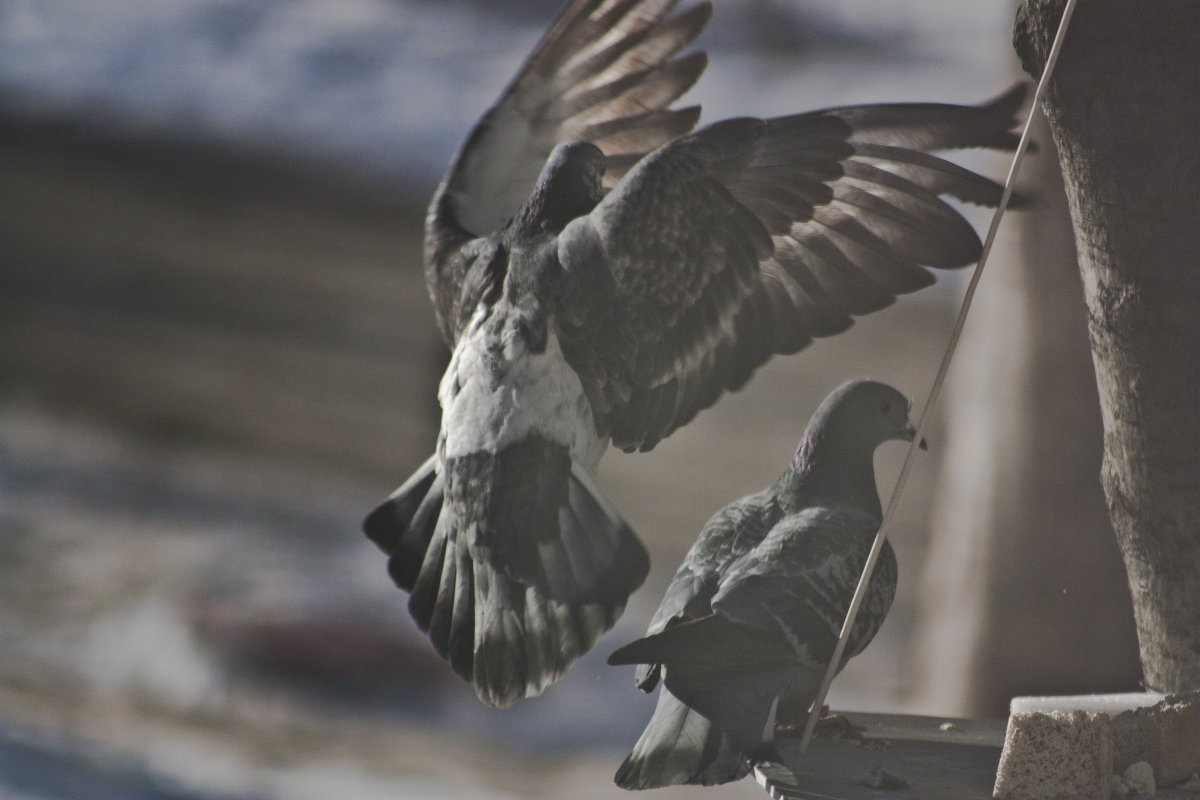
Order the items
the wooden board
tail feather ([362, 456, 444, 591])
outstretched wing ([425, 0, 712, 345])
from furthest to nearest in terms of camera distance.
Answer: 1. outstretched wing ([425, 0, 712, 345])
2. tail feather ([362, 456, 444, 591])
3. the wooden board

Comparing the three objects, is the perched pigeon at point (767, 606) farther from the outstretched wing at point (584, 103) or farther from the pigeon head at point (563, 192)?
the outstretched wing at point (584, 103)

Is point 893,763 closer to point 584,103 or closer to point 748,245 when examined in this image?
point 748,245

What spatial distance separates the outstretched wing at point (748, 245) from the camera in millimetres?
920

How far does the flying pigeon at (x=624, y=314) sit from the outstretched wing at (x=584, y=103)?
0.22 meters

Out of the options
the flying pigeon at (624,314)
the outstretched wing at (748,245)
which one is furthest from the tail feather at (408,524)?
the outstretched wing at (748,245)

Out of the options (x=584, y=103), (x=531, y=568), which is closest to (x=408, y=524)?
(x=531, y=568)

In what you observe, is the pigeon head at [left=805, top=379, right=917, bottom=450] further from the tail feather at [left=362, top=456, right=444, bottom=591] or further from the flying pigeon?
the tail feather at [left=362, top=456, right=444, bottom=591]

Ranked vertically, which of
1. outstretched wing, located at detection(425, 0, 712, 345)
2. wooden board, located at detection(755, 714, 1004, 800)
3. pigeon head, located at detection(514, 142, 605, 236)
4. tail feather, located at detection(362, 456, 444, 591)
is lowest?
wooden board, located at detection(755, 714, 1004, 800)

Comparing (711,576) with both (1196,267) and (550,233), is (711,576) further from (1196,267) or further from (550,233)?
(1196,267)

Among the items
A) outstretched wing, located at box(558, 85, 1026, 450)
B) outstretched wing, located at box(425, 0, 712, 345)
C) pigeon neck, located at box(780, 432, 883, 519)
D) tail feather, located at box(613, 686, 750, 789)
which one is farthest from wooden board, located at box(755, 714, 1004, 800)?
outstretched wing, located at box(425, 0, 712, 345)

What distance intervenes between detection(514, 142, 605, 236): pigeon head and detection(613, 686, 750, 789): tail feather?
1.54ft

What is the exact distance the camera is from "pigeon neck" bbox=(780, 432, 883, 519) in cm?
90

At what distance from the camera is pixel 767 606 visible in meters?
0.82

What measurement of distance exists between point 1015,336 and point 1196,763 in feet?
2.97
